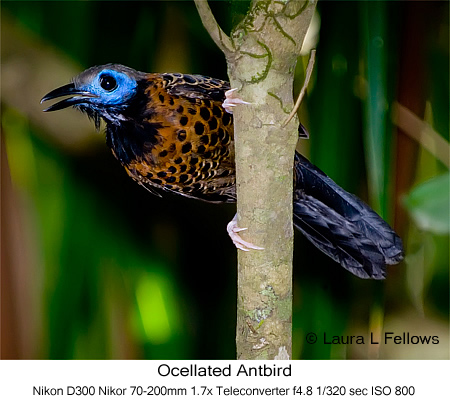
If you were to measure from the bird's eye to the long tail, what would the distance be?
42cm

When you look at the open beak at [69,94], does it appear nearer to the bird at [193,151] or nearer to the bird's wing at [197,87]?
the bird at [193,151]

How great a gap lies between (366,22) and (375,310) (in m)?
0.64

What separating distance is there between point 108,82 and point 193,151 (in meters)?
0.23

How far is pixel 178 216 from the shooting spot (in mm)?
1257

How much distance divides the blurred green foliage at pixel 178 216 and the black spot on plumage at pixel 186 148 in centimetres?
17

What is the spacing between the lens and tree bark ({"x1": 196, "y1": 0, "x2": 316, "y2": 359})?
82cm

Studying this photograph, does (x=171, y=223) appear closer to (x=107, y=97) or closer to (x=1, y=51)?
(x=107, y=97)

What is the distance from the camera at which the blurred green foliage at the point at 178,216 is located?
119 cm

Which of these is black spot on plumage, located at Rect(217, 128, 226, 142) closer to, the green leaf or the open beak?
the open beak

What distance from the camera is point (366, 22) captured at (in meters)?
1.20

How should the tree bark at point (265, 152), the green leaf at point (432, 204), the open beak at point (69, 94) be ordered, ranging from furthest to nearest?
the open beak at point (69, 94)
the tree bark at point (265, 152)
the green leaf at point (432, 204)

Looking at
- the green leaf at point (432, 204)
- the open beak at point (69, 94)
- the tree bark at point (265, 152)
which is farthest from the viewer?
the open beak at point (69, 94)

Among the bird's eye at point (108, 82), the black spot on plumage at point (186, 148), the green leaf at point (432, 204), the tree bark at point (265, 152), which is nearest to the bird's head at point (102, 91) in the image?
the bird's eye at point (108, 82)

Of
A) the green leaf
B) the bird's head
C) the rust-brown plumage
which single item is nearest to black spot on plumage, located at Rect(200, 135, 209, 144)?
the rust-brown plumage
